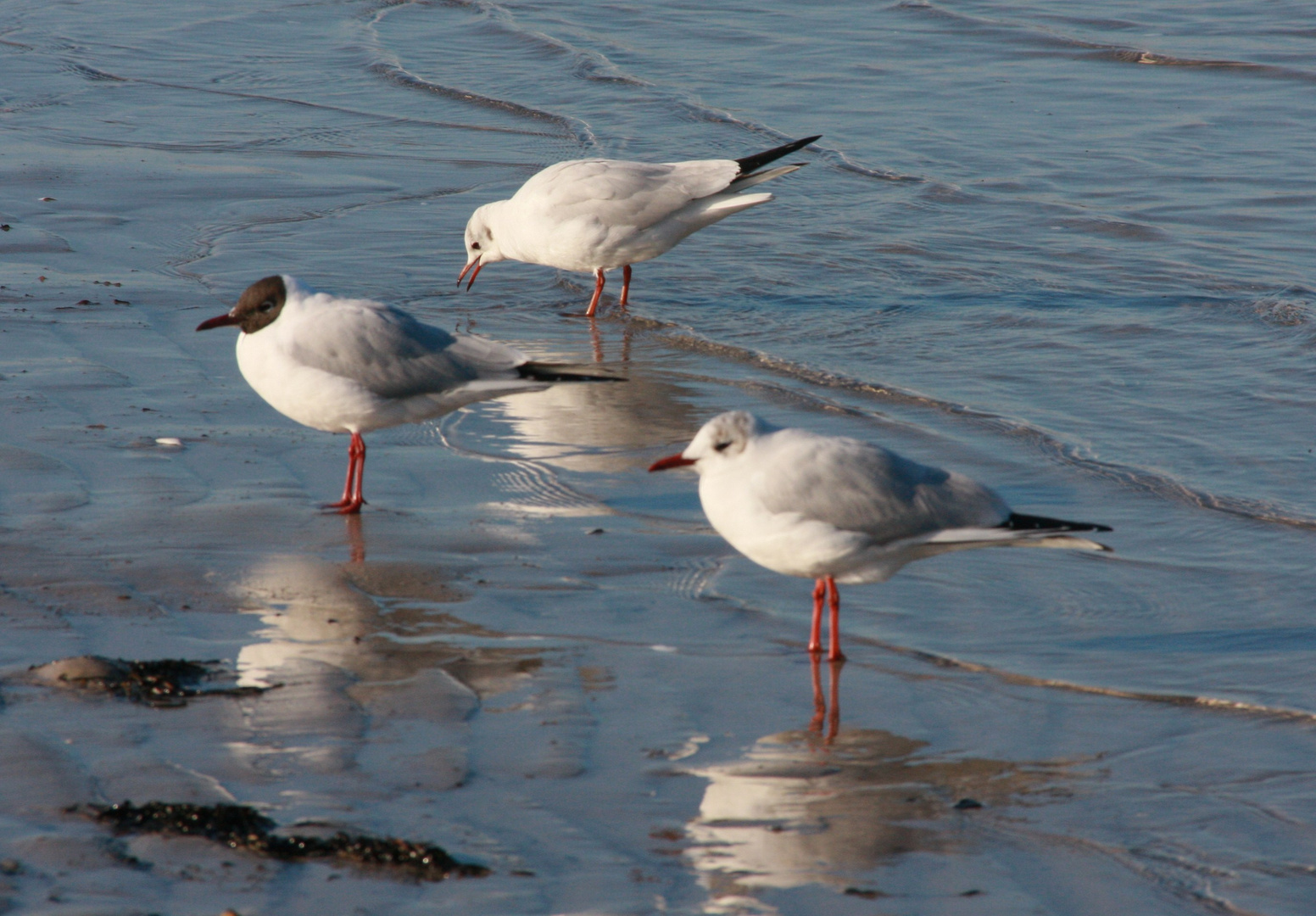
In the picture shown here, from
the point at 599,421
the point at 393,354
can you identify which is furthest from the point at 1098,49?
the point at 393,354

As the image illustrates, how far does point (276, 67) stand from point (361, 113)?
2468mm

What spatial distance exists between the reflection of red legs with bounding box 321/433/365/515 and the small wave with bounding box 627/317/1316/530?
307cm

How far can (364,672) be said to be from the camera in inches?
180

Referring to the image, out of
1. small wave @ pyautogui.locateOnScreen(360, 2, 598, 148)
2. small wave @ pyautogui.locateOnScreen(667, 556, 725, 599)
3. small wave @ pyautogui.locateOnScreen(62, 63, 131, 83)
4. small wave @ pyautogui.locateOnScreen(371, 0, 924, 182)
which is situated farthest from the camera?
small wave @ pyautogui.locateOnScreen(62, 63, 131, 83)

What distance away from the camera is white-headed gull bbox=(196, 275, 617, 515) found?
601cm

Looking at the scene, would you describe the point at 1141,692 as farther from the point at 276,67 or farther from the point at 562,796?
the point at 276,67

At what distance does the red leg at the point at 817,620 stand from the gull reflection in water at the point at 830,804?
380mm

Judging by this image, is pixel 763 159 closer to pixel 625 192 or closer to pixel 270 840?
pixel 625 192

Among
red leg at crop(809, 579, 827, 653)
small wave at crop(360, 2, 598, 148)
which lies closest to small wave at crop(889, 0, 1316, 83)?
small wave at crop(360, 2, 598, 148)

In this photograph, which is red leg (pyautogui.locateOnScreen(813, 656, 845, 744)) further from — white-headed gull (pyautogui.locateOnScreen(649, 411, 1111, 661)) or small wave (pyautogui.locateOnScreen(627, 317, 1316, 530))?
small wave (pyautogui.locateOnScreen(627, 317, 1316, 530))

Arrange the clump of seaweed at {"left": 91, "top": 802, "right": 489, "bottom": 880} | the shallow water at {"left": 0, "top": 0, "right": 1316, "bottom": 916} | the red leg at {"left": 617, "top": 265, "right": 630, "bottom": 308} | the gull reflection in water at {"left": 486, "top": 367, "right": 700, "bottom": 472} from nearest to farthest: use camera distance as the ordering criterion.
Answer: the clump of seaweed at {"left": 91, "top": 802, "right": 489, "bottom": 880}, the shallow water at {"left": 0, "top": 0, "right": 1316, "bottom": 916}, the gull reflection in water at {"left": 486, "top": 367, "right": 700, "bottom": 472}, the red leg at {"left": 617, "top": 265, "right": 630, "bottom": 308}

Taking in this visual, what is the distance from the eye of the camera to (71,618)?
482cm

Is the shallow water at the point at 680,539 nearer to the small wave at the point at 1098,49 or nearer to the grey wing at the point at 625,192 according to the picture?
the grey wing at the point at 625,192

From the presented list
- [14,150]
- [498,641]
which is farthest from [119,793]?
[14,150]
